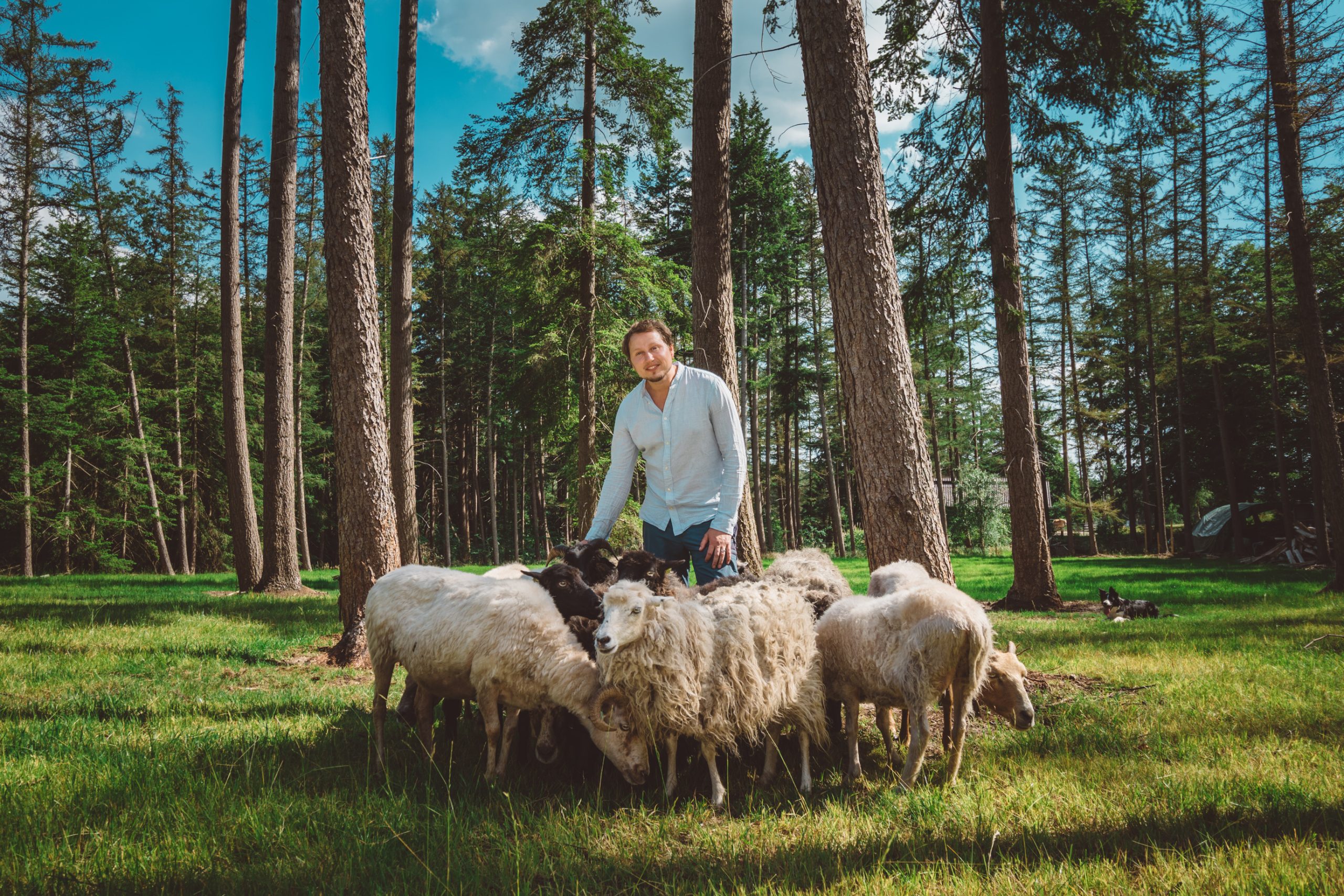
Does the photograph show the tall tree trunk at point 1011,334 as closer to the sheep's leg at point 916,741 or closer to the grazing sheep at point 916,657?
the grazing sheep at point 916,657

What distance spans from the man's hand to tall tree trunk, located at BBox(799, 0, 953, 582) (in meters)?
1.40

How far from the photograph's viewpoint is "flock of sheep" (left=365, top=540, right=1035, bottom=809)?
3.37 metres

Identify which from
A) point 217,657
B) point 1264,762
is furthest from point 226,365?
point 1264,762

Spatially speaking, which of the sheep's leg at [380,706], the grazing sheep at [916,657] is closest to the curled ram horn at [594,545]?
the sheep's leg at [380,706]

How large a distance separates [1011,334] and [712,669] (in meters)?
8.77

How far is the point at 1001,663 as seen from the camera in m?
3.92

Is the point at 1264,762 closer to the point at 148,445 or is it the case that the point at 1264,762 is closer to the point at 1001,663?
the point at 1001,663

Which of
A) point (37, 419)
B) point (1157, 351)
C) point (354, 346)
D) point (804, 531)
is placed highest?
point (1157, 351)

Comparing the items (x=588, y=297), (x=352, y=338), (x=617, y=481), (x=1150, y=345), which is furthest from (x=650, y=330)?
(x=1150, y=345)

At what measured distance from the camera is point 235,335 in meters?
14.9

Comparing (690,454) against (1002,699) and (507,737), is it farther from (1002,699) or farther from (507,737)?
(1002,699)

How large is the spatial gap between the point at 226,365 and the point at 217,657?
9.97 meters

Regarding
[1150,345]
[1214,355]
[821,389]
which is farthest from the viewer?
[821,389]

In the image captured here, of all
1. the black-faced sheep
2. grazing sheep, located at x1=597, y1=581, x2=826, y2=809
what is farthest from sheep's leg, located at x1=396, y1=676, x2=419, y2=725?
grazing sheep, located at x1=597, y1=581, x2=826, y2=809
